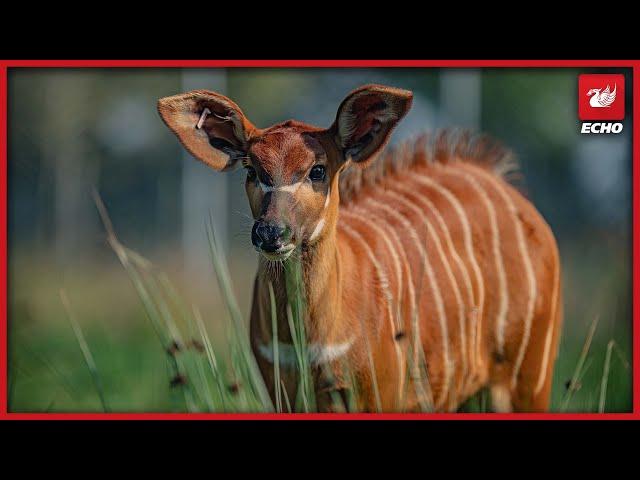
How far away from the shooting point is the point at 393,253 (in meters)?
6.00

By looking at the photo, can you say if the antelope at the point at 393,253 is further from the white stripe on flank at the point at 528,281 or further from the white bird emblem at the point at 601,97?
the white bird emblem at the point at 601,97

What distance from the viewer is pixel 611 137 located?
5.80 meters

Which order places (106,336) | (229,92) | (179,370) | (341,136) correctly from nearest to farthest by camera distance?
(179,370) → (341,136) → (229,92) → (106,336)

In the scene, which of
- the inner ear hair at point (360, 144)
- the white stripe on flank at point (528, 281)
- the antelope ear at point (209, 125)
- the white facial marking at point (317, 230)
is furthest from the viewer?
the white stripe on flank at point (528, 281)

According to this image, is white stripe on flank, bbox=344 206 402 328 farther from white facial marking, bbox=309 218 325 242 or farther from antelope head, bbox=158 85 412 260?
white facial marking, bbox=309 218 325 242

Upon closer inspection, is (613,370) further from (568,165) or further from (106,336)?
(106,336)

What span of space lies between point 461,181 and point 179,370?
214 cm

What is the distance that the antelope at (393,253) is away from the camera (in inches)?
214

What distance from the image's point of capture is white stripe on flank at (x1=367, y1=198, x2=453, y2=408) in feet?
19.3

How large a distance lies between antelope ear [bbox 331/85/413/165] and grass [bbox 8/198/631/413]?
0.71 meters

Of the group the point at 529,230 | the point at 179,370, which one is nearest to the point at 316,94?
the point at 529,230

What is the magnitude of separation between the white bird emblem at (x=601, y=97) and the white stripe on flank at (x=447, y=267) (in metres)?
1.13

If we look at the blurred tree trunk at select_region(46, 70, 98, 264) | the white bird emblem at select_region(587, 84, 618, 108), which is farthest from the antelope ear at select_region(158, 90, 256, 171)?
the white bird emblem at select_region(587, 84, 618, 108)

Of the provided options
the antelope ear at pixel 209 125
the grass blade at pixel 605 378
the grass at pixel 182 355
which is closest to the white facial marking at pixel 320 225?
the grass at pixel 182 355
